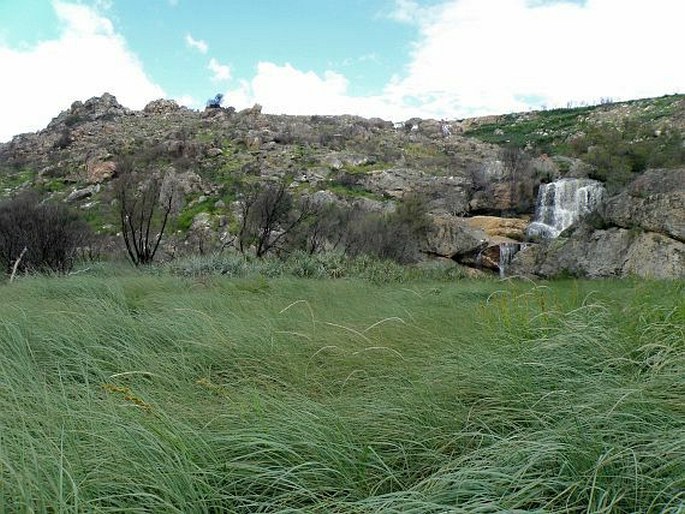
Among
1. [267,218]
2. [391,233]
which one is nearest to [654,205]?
[391,233]

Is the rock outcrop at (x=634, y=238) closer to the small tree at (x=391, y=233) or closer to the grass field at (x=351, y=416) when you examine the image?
the small tree at (x=391, y=233)

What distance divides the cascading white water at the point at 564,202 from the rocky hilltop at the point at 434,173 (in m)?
0.07

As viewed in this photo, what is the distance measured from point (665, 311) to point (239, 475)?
2816 mm

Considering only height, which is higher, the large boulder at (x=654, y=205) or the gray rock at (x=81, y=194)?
the gray rock at (x=81, y=194)

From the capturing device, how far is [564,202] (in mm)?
22766

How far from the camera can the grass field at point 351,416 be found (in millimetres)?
1268

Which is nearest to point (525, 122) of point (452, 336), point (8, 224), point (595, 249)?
point (595, 249)

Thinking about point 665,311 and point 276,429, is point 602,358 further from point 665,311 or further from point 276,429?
point 276,429

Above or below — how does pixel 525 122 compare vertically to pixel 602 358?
above

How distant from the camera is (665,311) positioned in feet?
9.68

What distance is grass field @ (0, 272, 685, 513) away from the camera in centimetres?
127

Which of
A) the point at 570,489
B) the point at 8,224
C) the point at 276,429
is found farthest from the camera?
the point at 8,224

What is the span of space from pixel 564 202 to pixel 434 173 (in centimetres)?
1030

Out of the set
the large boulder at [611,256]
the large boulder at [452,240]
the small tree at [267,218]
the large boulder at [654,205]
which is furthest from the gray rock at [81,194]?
the large boulder at [654,205]
